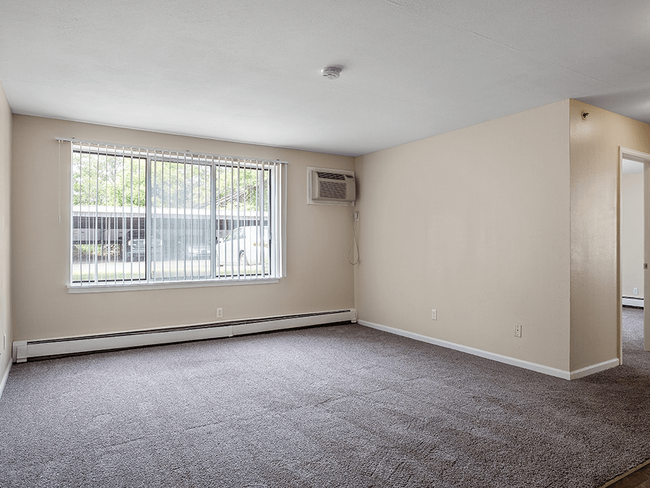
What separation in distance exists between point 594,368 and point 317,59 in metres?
3.48

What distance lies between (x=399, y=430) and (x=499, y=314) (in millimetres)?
2070

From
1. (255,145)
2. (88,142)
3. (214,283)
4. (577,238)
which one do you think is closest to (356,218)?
(255,145)

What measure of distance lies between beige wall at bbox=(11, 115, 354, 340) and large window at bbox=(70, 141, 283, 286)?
0.14 m

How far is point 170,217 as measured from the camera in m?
4.94

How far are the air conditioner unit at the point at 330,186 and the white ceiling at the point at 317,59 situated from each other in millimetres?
1437

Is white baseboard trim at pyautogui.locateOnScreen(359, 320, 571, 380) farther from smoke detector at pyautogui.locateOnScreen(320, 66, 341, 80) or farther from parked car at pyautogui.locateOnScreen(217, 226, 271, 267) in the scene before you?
smoke detector at pyautogui.locateOnScreen(320, 66, 341, 80)

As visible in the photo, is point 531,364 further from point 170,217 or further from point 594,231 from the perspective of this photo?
point 170,217

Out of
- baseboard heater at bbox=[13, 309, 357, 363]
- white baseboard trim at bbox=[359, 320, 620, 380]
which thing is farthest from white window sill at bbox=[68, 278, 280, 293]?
white baseboard trim at bbox=[359, 320, 620, 380]

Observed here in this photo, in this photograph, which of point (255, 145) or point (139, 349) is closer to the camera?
point (139, 349)

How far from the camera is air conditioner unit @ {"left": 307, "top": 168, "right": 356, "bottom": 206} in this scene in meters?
5.86

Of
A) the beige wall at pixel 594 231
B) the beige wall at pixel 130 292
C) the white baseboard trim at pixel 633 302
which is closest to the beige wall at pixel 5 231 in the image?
the beige wall at pixel 130 292

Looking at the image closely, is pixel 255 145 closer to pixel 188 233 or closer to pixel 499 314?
pixel 188 233

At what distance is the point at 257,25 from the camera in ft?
8.06

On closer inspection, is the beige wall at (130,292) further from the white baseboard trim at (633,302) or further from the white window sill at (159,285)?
the white baseboard trim at (633,302)
